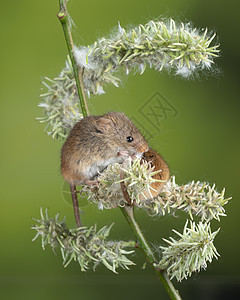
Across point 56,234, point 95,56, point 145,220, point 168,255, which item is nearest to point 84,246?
point 56,234

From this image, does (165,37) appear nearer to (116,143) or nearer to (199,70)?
(199,70)

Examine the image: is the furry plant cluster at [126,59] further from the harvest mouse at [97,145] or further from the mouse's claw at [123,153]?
the mouse's claw at [123,153]

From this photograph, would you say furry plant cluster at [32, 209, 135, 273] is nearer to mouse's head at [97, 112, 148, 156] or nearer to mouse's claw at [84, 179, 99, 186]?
mouse's claw at [84, 179, 99, 186]

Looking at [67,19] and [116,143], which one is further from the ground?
[67,19]

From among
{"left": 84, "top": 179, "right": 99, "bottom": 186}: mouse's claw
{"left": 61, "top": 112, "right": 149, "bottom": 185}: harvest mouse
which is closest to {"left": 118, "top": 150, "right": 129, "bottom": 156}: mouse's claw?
{"left": 61, "top": 112, "right": 149, "bottom": 185}: harvest mouse

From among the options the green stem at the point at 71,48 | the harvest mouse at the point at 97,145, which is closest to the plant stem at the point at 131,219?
the green stem at the point at 71,48

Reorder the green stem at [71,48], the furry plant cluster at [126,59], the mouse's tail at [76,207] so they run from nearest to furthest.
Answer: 1. the furry plant cluster at [126,59]
2. the green stem at [71,48]
3. the mouse's tail at [76,207]

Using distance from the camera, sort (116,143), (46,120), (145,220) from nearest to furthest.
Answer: (46,120)
(116,143)
(145,220)
